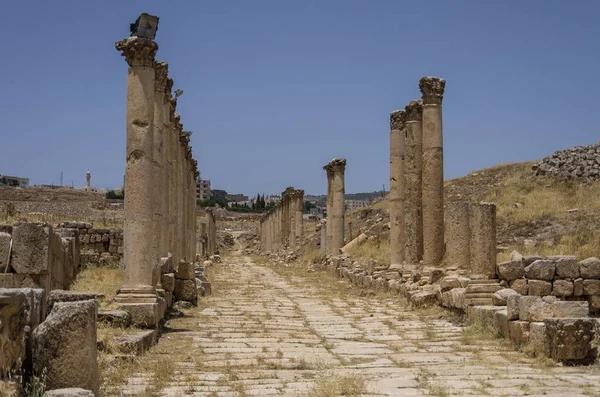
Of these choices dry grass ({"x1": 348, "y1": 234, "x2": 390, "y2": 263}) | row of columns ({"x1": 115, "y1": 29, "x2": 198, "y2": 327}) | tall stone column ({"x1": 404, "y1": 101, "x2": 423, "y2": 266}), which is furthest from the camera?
dry grass ({"x1": 348, "y1": 234, "x2": 390, "y2": 263})

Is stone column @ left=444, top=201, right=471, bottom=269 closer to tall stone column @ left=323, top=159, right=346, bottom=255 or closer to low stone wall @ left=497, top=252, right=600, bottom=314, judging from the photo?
low stone wall @ left=497, top=252, right=600, bottom=314

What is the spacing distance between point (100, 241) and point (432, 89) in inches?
479

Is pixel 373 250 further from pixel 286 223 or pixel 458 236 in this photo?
pixel 286 223

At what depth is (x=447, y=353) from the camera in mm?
10336

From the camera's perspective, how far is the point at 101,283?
16484mm

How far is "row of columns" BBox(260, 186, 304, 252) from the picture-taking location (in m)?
45.9

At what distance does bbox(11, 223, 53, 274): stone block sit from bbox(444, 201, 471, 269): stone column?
8.98 metres

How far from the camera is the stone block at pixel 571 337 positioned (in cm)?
941

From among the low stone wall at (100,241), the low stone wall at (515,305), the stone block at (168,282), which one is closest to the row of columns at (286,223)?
the low stone wall at (100,241)

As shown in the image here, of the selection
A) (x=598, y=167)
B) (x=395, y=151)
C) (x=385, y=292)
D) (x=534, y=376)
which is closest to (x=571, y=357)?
(x=534, y=376)

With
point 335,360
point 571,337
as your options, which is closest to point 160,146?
point 335,360

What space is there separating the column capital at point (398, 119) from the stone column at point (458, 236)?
6.67m

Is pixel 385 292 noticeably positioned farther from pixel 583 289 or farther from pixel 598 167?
pixel 598 167

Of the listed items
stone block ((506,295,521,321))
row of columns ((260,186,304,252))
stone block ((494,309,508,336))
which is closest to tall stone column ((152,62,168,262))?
stone block ((494,309,508,336))
